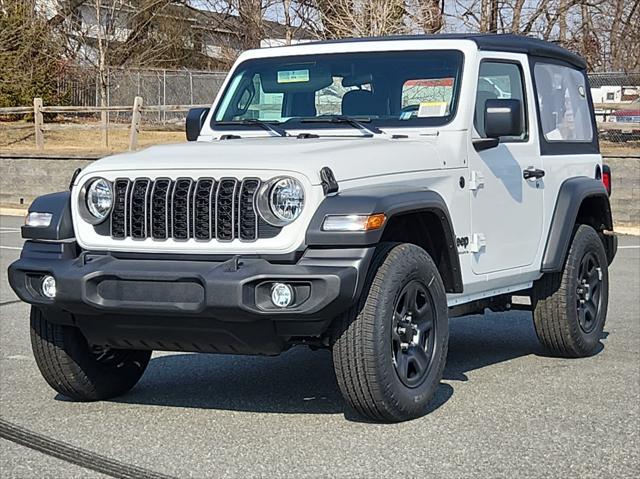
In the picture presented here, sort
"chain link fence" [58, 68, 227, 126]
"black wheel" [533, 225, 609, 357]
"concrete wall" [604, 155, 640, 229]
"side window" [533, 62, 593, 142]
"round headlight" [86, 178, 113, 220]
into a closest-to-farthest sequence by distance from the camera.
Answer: "round headlight" [86, 178, 113, 220] < "black wheel" [533, 225, 609, 357] < "side window" [533, 62, 593, 142] < "concrete wall" [604, 155, 640, 229] < "chain link fence" [58, 68, 227, 126]

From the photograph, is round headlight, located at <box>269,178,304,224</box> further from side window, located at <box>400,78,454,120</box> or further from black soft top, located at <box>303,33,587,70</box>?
black soft top, located at <box>303,33,587,70</box>

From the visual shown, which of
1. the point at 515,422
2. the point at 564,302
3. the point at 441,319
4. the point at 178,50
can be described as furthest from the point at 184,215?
the point at 178,50

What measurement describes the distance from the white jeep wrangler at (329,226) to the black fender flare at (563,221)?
17 millimetres

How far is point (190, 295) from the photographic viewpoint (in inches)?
217

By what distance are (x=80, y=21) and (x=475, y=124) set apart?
3527 cm

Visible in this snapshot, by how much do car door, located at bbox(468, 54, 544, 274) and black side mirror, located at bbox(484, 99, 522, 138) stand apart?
169 millimetres

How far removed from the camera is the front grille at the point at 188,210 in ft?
18.4

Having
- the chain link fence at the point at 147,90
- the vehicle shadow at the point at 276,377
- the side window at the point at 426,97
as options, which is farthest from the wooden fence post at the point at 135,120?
the side window at the point at 426,97

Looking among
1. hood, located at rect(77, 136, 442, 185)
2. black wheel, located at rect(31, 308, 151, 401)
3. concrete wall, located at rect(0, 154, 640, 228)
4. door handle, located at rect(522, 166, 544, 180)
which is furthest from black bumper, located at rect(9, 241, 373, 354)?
concrete wall, located at rect(0, 154, 640, 228)

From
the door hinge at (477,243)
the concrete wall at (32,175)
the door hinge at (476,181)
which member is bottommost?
the concrete wall at (32,175)

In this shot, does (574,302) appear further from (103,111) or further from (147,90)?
(147,90)

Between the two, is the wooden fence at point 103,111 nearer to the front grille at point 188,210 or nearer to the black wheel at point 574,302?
the black wheel at point 574,302

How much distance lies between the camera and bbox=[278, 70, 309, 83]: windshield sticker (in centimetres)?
732

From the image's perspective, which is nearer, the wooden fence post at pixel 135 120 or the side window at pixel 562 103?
the side window at pixel 562 103
